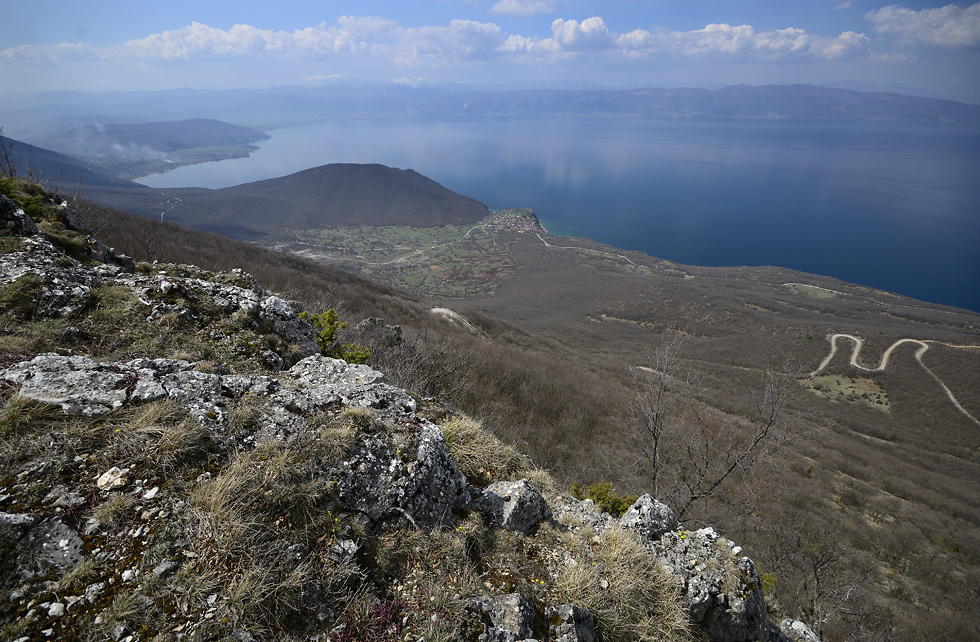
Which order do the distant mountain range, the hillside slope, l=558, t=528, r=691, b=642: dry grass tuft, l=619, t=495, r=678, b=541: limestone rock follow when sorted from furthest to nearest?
1. the distant mountain range
2. l=619, t=495, r=678, b=541: limestone rock
3. l=558, t=528, r=691, b=642: dry grass tuft
4. the hillside slope

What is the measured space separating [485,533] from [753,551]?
52.8 feet

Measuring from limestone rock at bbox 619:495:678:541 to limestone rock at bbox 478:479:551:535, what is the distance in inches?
59.7

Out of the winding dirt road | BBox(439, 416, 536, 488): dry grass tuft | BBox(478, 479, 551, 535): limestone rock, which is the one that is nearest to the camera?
BBox(478, 479, 551, 535): limestone rock

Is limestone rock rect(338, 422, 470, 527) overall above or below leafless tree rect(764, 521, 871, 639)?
above

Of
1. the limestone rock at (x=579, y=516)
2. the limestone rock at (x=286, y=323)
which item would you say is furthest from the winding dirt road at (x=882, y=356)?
the limestone rock at (x=286, y=323)

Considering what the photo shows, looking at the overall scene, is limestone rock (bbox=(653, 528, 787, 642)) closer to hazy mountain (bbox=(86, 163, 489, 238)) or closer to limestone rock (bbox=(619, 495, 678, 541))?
limestone rock (bbox=(619, 495, 678, 541))

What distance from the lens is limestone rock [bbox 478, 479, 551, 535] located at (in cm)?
561

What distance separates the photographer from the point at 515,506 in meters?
5.66

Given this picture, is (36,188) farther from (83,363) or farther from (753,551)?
(753,551)

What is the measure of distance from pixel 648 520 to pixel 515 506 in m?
2.48

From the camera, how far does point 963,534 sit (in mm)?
22812

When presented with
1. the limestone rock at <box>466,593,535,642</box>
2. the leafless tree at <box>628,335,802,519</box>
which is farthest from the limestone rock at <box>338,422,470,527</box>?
the leafless tree at <box>628,335,802,519</box>

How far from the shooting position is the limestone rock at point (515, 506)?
561 centimetres

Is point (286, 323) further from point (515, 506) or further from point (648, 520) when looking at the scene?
point (648, 520)
